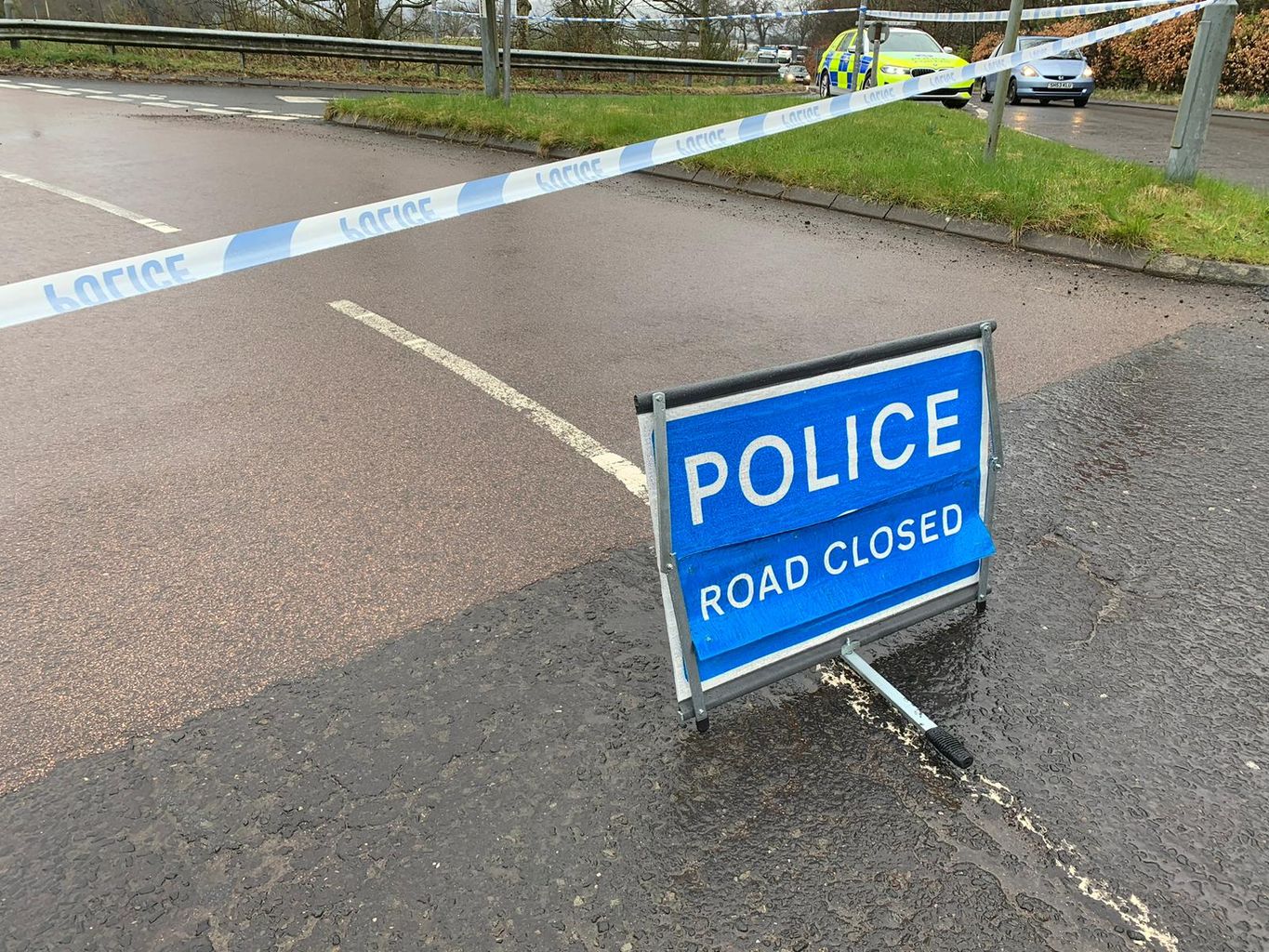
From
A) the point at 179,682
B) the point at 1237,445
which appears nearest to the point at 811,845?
the point at 179,682

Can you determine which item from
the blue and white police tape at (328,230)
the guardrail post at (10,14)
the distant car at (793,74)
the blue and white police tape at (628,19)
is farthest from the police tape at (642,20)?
the blue and white police tape at (328,230)

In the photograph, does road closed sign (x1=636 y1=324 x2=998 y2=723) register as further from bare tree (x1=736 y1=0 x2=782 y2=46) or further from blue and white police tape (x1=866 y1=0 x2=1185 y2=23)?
bare tree (x1=736 y1=0 x2=782 y2=46)

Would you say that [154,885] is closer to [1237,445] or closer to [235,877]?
[235,877]

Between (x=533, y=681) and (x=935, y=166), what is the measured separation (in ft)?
28.1

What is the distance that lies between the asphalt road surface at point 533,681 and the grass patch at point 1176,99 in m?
18.8

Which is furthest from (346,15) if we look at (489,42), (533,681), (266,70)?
(533,681)

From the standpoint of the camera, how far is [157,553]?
3.24 m

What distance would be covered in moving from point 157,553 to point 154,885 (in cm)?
151

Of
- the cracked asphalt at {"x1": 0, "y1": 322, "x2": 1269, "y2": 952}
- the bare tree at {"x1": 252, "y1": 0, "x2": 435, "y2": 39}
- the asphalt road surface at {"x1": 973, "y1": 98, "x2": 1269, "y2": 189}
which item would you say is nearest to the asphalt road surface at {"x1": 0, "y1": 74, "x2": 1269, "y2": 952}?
the cracked asphalt at {"x1": 0, "y1": 322, "x2": 1269, "y2": 952}

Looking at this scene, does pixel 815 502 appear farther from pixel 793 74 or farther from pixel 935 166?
pixel 793 74

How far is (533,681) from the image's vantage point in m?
2.66

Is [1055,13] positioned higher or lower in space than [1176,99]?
higher

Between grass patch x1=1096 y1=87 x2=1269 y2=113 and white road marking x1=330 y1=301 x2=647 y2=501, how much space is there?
1883cm

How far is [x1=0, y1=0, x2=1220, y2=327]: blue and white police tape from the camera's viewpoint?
2.99 meters
